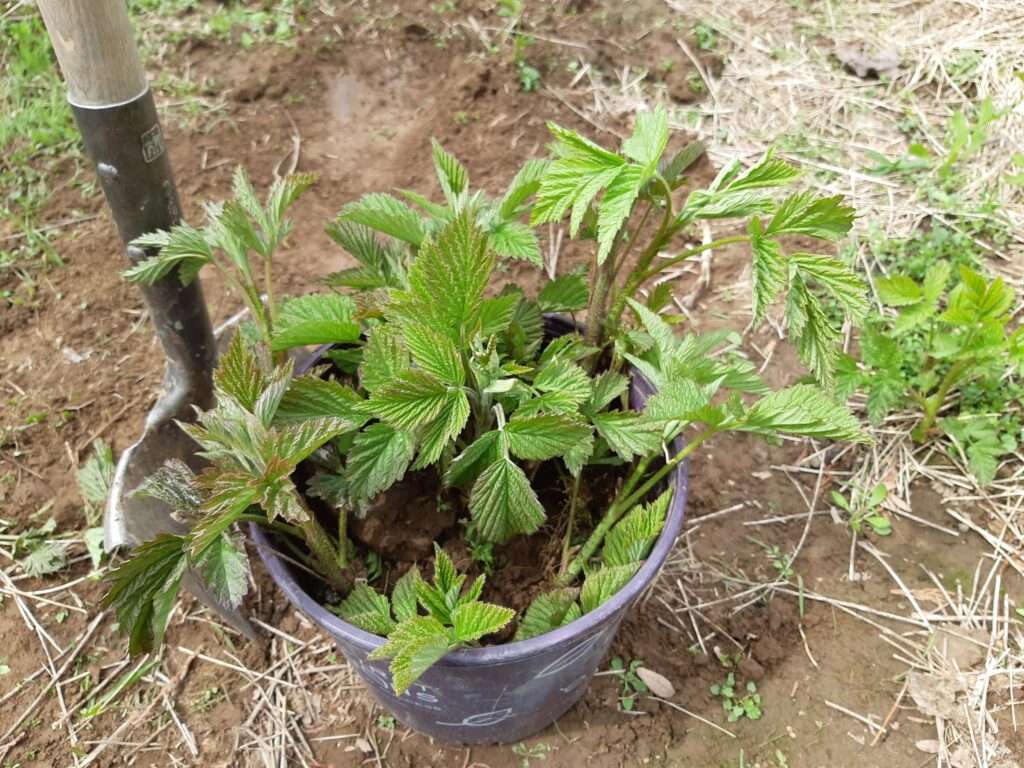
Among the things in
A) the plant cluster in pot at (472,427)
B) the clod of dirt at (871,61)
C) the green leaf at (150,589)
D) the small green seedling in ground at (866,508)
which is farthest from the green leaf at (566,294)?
the clod of dirt at (871,61)

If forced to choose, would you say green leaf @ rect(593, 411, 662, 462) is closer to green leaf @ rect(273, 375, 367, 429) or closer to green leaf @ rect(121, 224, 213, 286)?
green leaf @ rect(273, 375, 367, 429)

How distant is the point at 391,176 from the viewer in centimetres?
244

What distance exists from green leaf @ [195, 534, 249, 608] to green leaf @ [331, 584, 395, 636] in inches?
6.9

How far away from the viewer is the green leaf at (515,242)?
1.20m

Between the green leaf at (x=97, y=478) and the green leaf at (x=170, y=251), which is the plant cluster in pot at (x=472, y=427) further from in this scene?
the green leaf at (x=97, y=478)

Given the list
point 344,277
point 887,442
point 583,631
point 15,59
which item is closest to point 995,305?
point 887,442

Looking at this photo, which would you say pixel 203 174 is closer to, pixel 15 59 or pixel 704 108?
pixel 15 59

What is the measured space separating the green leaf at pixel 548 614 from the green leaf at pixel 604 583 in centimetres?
3

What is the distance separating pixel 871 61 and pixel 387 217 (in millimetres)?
2298

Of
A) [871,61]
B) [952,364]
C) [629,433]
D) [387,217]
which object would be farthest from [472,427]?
[871,61]

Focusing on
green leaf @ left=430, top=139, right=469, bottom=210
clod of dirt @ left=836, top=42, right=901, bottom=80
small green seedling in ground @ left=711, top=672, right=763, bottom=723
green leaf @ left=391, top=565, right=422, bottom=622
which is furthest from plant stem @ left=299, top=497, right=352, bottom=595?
clod of dirt @ left=836, top=42, right=901, bottom=80

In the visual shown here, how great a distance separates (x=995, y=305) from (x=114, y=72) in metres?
1.75

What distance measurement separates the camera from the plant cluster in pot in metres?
1.03

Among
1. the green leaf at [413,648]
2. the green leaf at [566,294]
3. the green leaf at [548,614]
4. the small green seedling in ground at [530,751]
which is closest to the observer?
the green leaf at [413,648]
